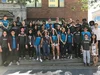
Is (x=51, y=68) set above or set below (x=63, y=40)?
below

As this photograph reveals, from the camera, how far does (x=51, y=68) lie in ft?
44.2

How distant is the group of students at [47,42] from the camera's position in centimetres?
1413

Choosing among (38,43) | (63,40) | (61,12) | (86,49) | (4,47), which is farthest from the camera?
(61,12)

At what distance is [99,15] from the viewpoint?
23.5 meters

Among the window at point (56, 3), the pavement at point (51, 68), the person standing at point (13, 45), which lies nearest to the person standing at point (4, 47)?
the person standing at point (13, 45)

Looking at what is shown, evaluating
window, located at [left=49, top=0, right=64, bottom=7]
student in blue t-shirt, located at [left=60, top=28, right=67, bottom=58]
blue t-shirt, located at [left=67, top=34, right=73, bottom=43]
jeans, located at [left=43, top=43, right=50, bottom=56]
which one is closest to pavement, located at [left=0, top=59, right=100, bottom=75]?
jeans, located at [left=43, top=43, right=50, bottom=56]

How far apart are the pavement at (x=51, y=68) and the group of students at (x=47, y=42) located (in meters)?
0.33

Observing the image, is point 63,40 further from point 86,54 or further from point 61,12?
point 61,12

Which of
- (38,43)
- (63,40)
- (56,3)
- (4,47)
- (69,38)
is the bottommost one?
(4,47)

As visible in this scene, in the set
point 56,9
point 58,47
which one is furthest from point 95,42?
point 56,9

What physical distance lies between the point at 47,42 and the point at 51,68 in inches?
64.4

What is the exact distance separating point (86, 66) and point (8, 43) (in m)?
4.38

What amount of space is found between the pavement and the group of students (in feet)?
1.09

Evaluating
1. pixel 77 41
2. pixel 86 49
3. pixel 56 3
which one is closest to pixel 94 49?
pixel 86 49
